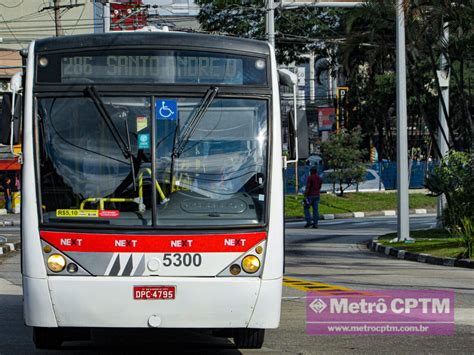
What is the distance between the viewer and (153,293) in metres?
8.05

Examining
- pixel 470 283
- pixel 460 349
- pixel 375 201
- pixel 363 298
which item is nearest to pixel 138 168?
pixel 460 349

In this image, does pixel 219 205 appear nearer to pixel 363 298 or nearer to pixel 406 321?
pixel 406 321

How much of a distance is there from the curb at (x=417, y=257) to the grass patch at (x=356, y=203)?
14344mm

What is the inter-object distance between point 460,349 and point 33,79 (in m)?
4.56

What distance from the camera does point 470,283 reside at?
1512 centimetres

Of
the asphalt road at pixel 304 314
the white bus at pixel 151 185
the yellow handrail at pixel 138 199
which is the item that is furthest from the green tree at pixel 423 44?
the yellow handrail at pixel 138 199

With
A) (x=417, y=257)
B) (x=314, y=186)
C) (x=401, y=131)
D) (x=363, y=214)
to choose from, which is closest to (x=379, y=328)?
(x=417, y=257)

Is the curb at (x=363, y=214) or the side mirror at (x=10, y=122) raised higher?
the side mirror at (x=10, y=122)

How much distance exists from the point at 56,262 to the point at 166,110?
1578 mm

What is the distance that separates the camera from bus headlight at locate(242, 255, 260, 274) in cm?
827

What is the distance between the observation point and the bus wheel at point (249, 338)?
8.73 meters

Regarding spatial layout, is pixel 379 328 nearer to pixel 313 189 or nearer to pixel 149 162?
pixel 149 162

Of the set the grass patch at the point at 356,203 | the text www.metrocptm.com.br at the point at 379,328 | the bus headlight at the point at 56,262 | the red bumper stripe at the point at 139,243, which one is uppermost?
the red bumper stripe at the point at 139,243

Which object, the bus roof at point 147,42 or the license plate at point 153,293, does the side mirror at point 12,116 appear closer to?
the bus roof at point 147,42
